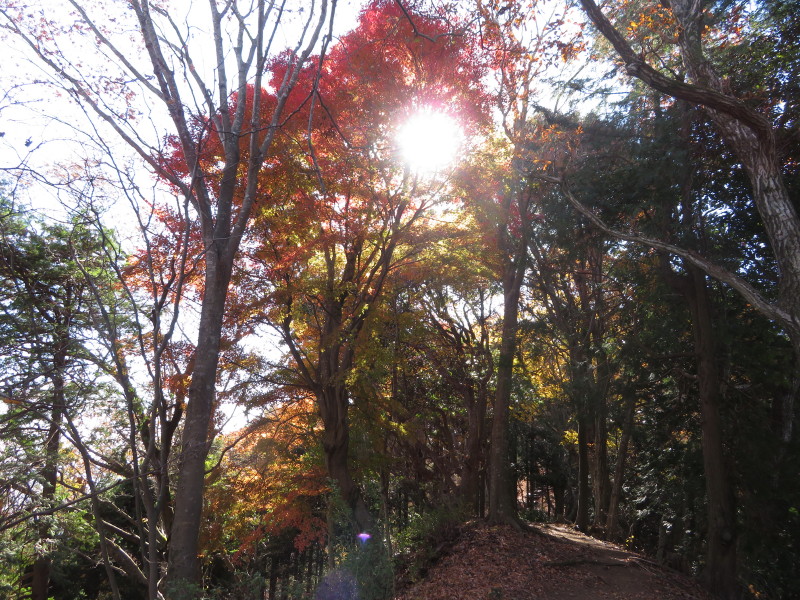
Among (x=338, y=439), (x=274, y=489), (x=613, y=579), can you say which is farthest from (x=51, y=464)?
(x=613, y=579)

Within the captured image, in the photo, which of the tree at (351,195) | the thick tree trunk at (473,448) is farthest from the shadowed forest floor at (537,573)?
the thick tree trunk at (473,448)

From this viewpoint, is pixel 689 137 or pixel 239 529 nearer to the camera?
pixel 689 137

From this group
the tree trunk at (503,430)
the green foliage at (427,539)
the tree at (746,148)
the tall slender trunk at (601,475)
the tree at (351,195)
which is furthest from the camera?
the tall slender trunk at (601,475)

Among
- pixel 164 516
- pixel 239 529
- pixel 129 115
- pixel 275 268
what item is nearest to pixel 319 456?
pixel 239 529

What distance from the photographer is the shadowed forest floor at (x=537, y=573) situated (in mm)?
7836

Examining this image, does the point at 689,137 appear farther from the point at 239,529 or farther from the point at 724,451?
the point at 239,529

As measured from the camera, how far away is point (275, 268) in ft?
30.8

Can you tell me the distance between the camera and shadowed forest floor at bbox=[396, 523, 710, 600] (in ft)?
25.7

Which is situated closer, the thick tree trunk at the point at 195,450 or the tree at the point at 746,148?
the thick tree trunk at the point at 195,450

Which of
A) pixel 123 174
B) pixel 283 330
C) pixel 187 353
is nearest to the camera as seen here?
pixel 123 174

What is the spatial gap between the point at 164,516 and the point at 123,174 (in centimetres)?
899

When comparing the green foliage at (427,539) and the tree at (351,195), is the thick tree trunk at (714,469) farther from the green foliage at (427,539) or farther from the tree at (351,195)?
the tree at (351,195)

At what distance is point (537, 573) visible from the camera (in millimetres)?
8445

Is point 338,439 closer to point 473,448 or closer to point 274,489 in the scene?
point 274,489
